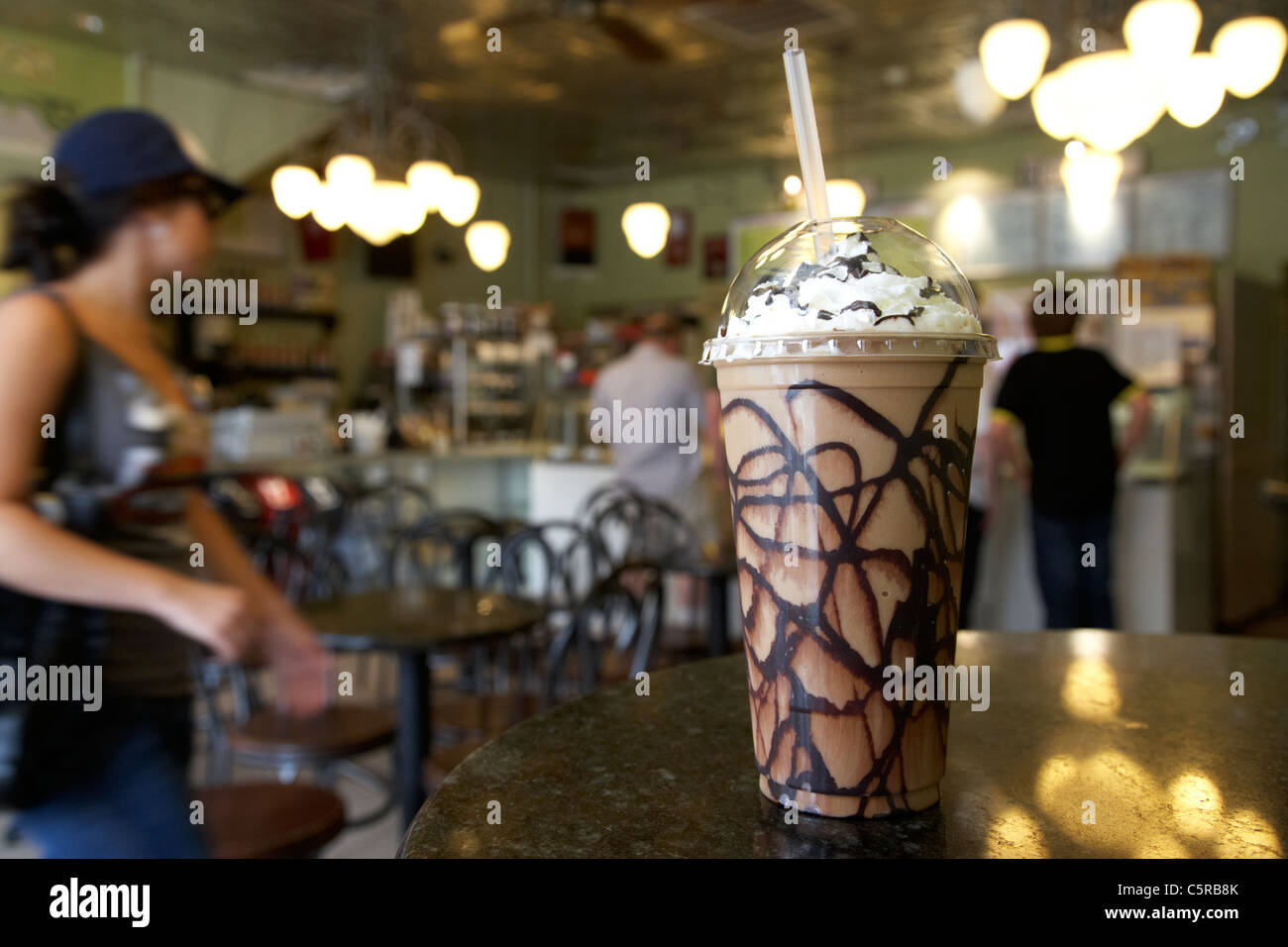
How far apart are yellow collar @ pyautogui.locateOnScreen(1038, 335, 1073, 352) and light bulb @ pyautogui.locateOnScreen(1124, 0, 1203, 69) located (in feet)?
4.06

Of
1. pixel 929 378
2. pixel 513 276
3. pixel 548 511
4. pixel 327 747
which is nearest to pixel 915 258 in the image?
pixel 929 378

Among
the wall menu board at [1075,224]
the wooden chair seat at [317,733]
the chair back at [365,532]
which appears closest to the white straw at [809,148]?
the wooden chair seat at [317,733]

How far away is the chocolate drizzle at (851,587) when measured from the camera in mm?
765

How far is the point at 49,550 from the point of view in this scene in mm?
1373

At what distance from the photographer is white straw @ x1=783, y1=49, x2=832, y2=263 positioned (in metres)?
0.83

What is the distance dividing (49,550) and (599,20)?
4682 mm

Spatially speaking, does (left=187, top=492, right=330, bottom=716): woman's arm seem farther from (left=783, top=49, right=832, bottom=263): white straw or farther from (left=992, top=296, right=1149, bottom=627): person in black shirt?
(left=992, top=296, right=1149, bottom=627): person in black shirt

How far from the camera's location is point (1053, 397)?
4.38 metres

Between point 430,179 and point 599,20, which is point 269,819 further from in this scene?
point 599,20

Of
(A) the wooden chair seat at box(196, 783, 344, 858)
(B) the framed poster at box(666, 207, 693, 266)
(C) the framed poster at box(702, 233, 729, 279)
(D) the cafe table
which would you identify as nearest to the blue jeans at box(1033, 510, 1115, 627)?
(D) the cafe table

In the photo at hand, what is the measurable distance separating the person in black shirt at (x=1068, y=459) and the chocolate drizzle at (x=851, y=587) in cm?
386

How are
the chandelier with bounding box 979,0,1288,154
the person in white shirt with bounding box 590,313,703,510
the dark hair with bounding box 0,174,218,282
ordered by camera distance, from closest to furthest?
the dark hair with bounding box 0,174,218,282 < the chandelier with bounding box 979,0,1288,154 < the person in white shirt with bounding box 590,313,703,510

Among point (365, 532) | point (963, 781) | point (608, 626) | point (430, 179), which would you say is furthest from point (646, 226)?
point (963, 781)
